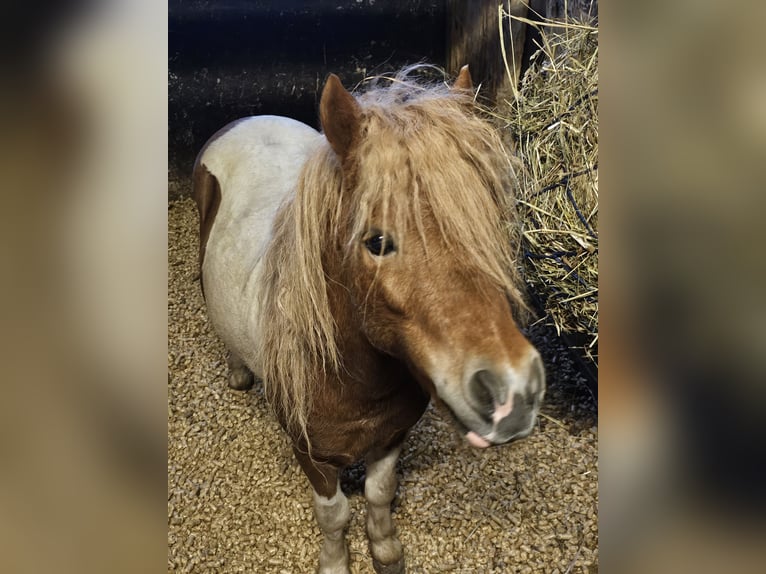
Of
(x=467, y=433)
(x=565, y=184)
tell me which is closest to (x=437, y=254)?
(x=467, y=433)

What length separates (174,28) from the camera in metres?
3.74

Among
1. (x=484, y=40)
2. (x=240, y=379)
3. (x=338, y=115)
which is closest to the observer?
(x=338, y=115)

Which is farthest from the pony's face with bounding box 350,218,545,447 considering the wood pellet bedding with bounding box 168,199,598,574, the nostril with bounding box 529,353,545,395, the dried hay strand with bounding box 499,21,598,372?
the wood pellet bedding with bounding box 168,199,598,574

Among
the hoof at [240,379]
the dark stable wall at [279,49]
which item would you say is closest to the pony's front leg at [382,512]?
the hoof at [240,379]

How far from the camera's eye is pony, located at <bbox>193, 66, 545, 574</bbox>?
118 cm

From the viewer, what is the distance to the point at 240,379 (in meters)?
3.03

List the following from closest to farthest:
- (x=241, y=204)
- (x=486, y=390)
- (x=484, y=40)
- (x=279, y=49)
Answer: (x=486, y=390), (x=241, y=204), (x=484, y=40), (x=279, y=49)

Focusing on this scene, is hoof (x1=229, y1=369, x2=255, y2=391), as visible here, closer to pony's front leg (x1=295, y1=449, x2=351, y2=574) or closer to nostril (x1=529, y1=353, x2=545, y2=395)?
pony's front leg (x1=295, y1=449, x2=351, y2=574)

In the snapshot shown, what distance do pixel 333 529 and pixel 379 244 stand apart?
131 cm

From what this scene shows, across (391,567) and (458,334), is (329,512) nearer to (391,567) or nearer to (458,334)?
(391,567)
